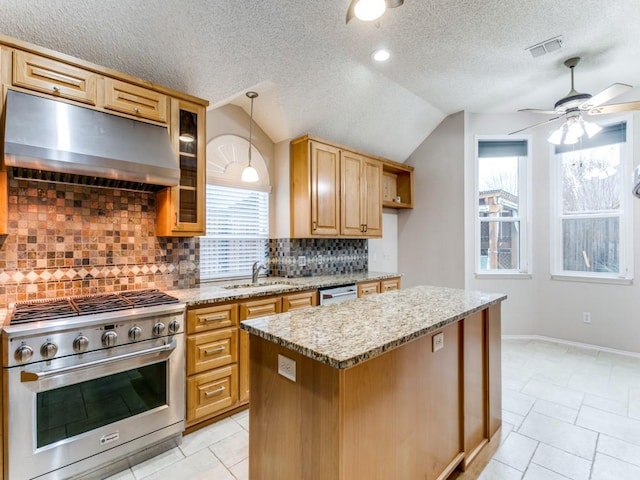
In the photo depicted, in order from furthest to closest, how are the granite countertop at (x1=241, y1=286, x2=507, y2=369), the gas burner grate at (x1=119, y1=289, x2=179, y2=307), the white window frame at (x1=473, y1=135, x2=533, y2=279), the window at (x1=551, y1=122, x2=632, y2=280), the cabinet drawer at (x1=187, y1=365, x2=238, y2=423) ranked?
the white window frame at (x1=473, y1=135, x2=533, y2=279)
the window at (x1=551, y1=122, x2=632, y2=280)
the cabinet drawer at (x1=187, y1=365, x2=238, y2=423)
the gas burner grate at (x1=119, y1=289, x2=179, y2=307)
the granite countertop at (x1=241, y1=286, x2=507, y2=369)

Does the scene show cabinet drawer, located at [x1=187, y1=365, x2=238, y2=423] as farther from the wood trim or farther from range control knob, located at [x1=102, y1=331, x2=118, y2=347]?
the wood trim

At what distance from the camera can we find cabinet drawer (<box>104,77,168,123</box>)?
7.13ft

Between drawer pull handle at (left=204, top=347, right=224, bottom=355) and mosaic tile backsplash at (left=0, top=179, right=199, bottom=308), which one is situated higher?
mosaic tile backsplash at (left=0, top=179, right=199, bottom=308)

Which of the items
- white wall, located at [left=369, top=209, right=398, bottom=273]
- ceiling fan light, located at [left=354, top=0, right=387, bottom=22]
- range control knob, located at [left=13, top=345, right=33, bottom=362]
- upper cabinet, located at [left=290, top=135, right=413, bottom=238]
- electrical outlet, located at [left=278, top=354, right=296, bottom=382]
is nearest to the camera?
electrical outlet, located at [left=278, top=354, right=296, bottom=382]

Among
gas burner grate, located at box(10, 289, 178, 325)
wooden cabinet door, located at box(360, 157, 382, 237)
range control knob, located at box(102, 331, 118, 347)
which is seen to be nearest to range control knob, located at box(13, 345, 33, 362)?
gas burner grate, located at box(10, 289, 178, 325)

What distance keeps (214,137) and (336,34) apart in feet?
4.83

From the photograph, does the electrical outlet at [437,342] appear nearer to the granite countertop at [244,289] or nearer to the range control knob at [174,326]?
the granite countertop at [244,289]

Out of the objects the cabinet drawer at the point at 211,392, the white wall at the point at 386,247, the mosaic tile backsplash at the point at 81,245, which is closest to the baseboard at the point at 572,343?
the white wall at the point at 386,247

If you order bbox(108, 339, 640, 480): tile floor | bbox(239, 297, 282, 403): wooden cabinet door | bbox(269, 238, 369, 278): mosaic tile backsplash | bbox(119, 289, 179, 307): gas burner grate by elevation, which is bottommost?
bbox(108, 339, 640, 480): tile floor

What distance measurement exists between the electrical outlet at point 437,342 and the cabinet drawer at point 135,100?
7.81ft

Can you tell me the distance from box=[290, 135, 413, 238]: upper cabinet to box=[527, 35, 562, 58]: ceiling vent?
6.21 ft

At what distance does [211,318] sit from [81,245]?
1099mm

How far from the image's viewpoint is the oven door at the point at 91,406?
1598 mm

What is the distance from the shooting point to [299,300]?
117 inches
